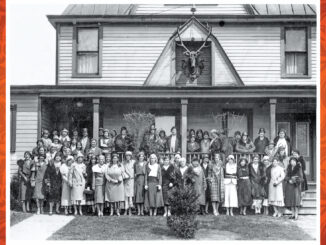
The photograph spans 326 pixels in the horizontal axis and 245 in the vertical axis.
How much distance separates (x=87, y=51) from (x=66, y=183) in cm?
593

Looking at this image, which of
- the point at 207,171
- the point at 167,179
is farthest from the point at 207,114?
the point at 167,179

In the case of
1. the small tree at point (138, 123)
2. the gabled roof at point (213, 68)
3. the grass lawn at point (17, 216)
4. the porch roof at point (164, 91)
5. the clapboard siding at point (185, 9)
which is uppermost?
the clapboard siding at point (185, 9)

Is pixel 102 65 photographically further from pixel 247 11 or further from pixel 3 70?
pixel 3 70

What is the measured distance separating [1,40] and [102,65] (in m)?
9.29

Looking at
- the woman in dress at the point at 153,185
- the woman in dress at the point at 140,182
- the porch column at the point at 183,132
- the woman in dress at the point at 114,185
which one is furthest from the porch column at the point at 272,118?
the woman in dress at the point at 114,185

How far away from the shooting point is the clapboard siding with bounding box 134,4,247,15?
59.4ft

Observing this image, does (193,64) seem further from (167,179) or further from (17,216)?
(17,216)

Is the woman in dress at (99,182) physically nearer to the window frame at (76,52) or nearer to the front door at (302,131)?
the window frame at (76,52)

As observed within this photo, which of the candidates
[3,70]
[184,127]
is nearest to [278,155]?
[184,127]

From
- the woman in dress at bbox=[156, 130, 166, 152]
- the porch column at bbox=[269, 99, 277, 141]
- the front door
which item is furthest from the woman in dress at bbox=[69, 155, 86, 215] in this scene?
the front door

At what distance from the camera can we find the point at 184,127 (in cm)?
1591

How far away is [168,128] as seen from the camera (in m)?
17.8

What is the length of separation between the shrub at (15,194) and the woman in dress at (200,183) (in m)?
4.63

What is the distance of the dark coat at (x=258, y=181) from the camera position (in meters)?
13.8
